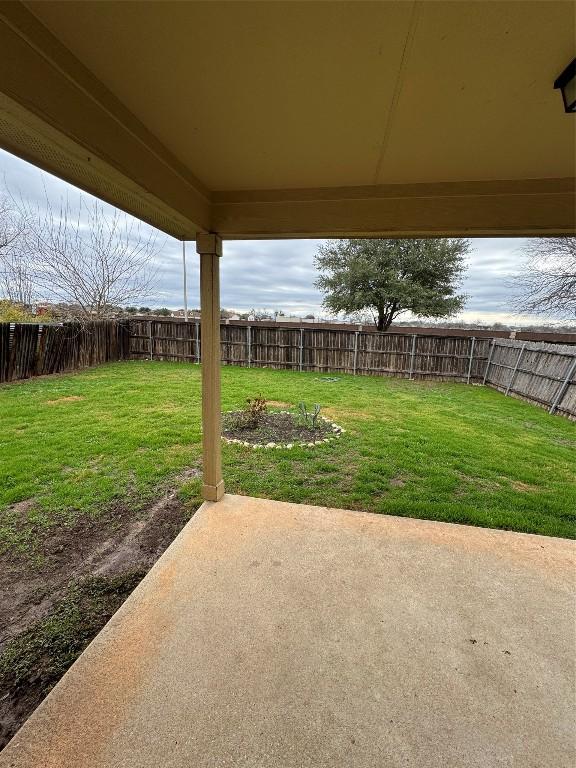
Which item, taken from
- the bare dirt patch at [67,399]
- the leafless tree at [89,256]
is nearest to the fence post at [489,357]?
the bare dirt patch at [67,399]

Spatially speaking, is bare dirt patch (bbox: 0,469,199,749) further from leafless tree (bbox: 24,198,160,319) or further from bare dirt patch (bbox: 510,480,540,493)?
leafless tree (bbox: 24,198,160,319)

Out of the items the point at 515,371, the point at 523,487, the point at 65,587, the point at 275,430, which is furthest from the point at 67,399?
the point at 515,371

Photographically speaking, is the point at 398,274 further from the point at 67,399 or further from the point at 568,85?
the point at 568,85

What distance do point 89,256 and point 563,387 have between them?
10.9 metres

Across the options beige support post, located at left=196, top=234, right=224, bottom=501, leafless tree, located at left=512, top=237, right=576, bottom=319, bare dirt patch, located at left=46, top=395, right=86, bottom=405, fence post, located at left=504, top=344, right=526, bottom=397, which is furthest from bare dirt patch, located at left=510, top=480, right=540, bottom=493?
bare dirt patch, located at left=46, top=395, right=86, bottom=405

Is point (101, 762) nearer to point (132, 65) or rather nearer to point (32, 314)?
point (132, 65)

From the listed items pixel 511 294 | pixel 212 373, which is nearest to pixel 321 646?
pixel 212 373

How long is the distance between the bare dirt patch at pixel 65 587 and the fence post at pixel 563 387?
648 centimetres

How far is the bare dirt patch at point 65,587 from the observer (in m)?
1.46

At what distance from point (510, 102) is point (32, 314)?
981cm

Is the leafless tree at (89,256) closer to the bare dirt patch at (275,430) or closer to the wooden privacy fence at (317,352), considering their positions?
the wooden privacy fence at (317,352)

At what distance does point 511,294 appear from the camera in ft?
23.9

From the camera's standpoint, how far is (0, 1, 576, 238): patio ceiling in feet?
3.01

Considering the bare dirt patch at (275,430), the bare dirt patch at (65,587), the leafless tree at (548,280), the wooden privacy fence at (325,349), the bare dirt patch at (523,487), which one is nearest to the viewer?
→ the bare dirt patch at (65,587)
